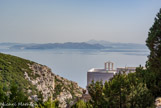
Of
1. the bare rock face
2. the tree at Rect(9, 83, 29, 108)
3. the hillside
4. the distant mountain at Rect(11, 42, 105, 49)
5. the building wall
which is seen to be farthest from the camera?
the distant mountain at Rect(11, 42, 105, 49)

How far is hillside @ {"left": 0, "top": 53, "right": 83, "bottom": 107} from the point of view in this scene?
18562 millimetres

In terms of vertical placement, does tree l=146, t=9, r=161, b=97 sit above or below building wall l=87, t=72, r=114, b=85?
above

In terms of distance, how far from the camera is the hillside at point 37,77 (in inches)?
731

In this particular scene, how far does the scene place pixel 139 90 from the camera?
3.82 m

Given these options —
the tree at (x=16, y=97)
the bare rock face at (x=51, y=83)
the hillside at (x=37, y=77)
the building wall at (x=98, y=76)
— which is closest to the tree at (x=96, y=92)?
the tree at (x=16, y=97)

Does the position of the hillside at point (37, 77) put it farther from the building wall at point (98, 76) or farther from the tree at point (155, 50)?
the tree at point (155, 50)

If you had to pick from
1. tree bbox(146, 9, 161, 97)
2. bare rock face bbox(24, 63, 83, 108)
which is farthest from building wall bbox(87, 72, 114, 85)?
tree bbox(146, 9, 161, 97)

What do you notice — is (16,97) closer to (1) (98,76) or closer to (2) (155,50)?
(2) (155,50)

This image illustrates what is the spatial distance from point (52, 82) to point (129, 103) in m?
19.4

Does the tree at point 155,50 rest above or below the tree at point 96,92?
above

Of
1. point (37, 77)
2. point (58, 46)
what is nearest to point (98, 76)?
point (37, 77)

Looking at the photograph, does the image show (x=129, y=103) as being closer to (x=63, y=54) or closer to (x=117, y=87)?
(x=117, y=87)

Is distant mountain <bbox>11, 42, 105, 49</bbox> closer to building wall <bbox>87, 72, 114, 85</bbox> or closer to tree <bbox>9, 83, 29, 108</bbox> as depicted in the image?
building wall <bbox>87, 72, 114, 85</bbox>

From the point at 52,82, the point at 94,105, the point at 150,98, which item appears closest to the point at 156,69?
the point at 150,98
